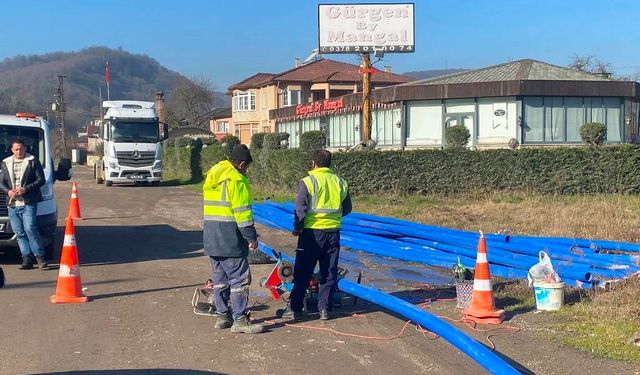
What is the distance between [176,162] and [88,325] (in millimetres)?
34342

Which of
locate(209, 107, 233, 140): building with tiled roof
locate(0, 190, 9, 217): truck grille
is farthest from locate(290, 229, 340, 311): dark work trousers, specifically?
locate(209, 107, 233, 140): building with tiled roof

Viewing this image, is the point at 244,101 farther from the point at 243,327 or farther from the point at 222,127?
the point at 243,327

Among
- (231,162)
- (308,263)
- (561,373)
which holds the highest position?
(231,162)

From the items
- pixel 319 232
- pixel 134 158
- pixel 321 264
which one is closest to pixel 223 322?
pixel 321 264

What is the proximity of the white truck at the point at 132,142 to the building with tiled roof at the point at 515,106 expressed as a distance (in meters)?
12.2

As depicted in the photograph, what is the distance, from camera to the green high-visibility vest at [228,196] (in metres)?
7.32

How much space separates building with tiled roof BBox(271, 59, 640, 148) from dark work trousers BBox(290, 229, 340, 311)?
25568 millimetres

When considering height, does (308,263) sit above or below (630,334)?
above

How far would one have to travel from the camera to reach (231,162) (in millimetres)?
7484

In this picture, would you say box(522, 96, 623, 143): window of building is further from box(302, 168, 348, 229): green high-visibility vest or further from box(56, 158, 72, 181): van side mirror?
box(302, 168, 348, 229): green high-visibility vest

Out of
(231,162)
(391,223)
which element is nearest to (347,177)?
(391,223)

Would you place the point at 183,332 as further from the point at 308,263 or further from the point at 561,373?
the point at 561,373

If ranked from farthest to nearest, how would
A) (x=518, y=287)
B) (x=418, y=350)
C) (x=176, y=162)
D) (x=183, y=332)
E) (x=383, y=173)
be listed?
1. (x=176, y=162)
2. (x=383, y=173)
3. (x=518, y=287)
4. (x=183, y=332)
5. (x=418, y=350)

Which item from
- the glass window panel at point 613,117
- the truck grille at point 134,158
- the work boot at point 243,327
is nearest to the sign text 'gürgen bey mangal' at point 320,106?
the truck grille at point 134,158
